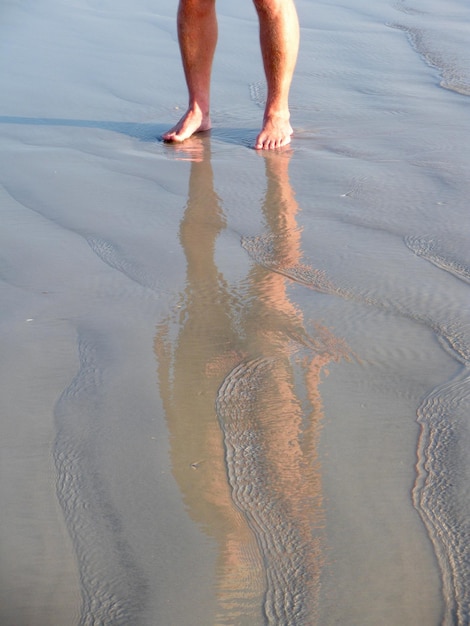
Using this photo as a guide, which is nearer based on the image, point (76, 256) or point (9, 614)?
point (9, 614)

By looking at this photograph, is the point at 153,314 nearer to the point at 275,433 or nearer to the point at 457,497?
the point at 275,433

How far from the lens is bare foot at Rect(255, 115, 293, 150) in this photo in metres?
3.14

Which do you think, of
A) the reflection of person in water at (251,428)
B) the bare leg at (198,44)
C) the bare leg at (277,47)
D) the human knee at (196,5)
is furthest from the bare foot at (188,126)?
the reflection of person in water at (251,428)

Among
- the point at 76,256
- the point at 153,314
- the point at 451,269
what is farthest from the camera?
the point at 76,256

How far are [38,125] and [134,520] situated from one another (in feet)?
7.68

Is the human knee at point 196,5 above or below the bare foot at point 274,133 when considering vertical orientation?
above

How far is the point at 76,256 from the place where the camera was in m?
2.28

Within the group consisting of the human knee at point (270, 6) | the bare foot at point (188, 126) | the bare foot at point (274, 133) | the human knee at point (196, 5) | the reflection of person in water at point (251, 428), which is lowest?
the bare foot at point (188, 126)

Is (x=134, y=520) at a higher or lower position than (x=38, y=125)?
higher

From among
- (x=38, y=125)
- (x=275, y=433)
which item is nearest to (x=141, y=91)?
(x=38, y=125)

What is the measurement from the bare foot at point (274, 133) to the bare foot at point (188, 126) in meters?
0.27

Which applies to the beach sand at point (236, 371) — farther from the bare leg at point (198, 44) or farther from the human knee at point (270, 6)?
the human knee at point (270, 6)

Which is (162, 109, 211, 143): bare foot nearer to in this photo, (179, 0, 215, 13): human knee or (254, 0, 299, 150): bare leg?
(254, 0, 299, 150): bare leg

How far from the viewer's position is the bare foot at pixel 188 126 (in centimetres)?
327
